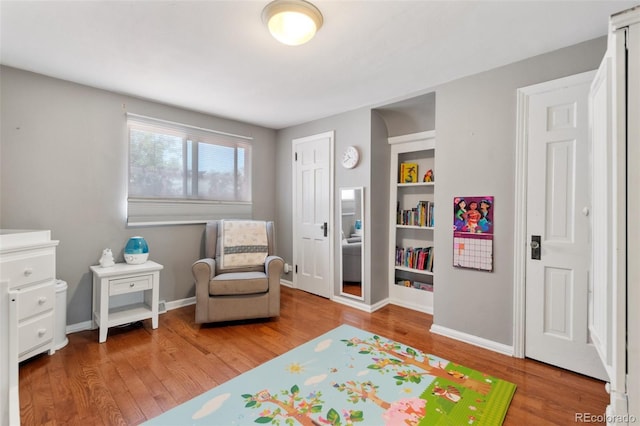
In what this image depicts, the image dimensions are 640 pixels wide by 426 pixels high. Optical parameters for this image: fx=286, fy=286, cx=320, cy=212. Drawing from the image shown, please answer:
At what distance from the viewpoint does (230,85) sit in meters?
2.78

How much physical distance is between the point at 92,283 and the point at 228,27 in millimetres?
2691

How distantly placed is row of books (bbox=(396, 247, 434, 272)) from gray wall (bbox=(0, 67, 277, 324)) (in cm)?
277

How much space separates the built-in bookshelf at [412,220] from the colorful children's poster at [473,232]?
0.62 m

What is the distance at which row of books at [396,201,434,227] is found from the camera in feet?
10.7

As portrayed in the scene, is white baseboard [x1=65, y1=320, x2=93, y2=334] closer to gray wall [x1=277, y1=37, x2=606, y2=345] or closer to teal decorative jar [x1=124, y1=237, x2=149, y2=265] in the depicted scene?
teal decorative jar [x1=124, y1=237, x2=149, y2=265]

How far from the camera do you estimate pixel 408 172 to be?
3.49 metres

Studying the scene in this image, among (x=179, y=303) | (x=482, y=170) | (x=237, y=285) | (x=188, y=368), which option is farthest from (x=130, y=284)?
(x=482, y=170)

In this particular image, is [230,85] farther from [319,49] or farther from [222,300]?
[222,300]

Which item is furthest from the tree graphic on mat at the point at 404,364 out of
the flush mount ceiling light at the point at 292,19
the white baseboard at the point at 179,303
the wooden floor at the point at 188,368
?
the flush mount ceiling light at the point at 292,19

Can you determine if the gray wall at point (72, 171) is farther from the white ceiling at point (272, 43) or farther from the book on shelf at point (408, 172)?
the book on shelf at point (408, 172)

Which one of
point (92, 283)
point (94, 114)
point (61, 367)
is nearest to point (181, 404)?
point (61, 367)

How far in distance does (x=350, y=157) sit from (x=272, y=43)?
1.67 m

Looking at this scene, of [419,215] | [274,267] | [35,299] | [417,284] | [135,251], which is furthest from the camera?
[417,284]

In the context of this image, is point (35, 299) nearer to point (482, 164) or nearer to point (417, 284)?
point (417, 284)
